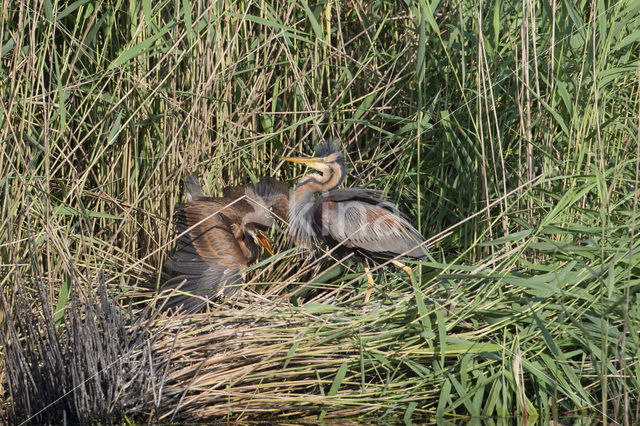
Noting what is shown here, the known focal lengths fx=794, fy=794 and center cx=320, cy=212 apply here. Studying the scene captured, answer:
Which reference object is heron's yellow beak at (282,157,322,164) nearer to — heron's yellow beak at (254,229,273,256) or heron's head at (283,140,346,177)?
heron's head at (283,140,346,177)

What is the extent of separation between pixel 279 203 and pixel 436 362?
1.43m

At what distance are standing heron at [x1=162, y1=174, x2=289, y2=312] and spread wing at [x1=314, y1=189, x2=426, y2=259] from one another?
0.26 m

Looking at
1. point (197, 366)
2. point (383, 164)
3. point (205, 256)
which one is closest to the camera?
point (197, 366)

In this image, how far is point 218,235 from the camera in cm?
421

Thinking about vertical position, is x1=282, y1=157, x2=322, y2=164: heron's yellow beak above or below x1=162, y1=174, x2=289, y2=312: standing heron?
above

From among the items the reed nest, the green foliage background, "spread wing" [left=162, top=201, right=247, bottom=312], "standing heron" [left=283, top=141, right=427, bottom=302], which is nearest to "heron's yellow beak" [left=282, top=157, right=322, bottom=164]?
"standing heron" [left=283, top=141, right=427, bottom=302]

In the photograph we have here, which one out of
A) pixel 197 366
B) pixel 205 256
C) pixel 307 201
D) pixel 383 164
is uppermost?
pixel 383 164

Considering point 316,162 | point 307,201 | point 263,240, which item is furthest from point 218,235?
point 316,162

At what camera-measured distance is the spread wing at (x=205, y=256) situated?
13.5 ft

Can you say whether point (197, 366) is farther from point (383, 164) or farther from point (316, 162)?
point (383, 164)

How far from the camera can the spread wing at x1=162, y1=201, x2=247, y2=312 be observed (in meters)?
4.10

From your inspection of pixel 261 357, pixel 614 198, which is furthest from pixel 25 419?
pixel 614 198

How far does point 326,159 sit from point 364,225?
402 millimetres

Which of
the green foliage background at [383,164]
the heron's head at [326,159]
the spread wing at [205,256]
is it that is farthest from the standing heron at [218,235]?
the heron's head at [326,159]
